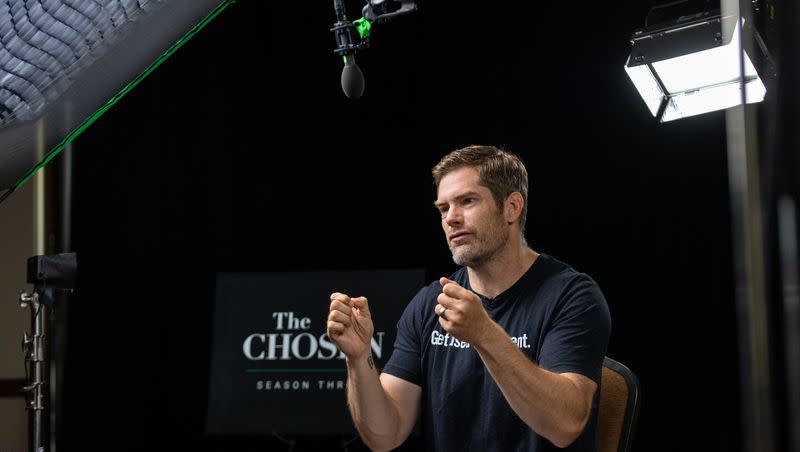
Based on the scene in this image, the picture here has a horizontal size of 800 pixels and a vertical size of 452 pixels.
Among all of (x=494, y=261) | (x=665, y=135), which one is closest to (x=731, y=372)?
(x=665, y=135)

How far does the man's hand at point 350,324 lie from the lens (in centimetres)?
148

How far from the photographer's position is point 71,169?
150 inches

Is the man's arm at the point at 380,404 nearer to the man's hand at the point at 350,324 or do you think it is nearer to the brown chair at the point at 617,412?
the man's hand at the point at 350,324

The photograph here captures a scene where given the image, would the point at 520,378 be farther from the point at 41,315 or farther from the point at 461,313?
the point at 41,315

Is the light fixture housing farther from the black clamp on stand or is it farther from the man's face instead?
the black clamp on stand

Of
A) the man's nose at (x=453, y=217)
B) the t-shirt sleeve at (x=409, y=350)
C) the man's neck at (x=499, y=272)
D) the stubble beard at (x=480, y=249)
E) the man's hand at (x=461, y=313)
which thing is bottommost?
the t-shirt sleeve at (x=409, y=350)

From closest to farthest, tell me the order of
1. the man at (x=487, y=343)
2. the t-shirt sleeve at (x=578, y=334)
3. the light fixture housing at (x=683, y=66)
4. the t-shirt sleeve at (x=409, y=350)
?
1. the man at (x=487, y=343)
2. the t-shirt sleeve at (x=578, y=334)
3. the t-shirt sleeve at (x=409, y=350)
4. the light fixture housing at (x=683, y=66)

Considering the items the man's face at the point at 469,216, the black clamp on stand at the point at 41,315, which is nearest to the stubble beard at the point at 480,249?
the man's face at the point at 469,216

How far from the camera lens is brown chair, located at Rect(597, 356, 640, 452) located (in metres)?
1.52

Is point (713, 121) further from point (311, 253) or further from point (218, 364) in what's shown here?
point (218, 364)

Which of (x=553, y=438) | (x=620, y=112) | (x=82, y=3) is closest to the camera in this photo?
(x=82, y=3)

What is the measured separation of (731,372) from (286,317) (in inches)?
65.8

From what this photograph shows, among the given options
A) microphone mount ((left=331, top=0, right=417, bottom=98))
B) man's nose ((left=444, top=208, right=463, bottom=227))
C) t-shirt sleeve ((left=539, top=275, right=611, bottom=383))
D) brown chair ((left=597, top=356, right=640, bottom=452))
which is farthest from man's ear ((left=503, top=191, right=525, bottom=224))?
microphone mount ((left=331, top=0, right=417, bottom=98))

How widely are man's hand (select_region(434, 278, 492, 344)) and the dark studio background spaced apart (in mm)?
1839
